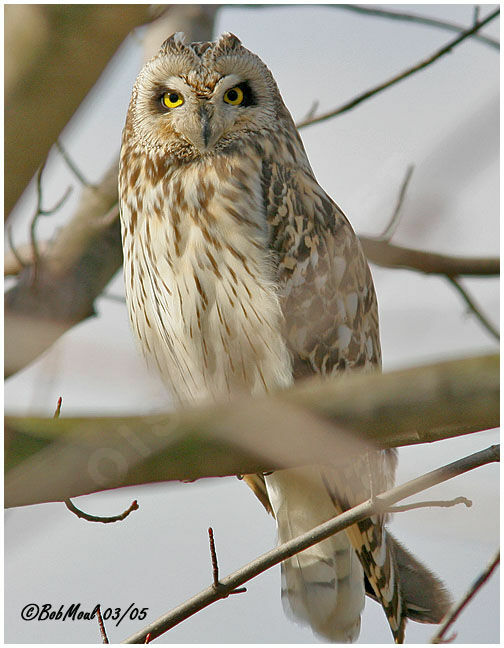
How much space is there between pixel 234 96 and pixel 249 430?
6.14 ft

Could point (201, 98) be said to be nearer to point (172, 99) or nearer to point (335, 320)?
point (172, 99)

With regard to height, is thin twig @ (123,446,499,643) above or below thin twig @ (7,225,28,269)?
below

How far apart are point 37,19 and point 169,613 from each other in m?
1.43

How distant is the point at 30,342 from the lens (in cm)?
171

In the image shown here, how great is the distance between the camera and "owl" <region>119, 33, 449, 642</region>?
240cm

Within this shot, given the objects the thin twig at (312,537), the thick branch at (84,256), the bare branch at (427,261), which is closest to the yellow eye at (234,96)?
the thick branch at (84,256)

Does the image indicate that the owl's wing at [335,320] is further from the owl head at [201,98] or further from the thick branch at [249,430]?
the thick branch at [249,430]

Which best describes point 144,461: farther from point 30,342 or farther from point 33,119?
point 30,342

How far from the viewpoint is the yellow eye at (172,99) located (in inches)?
101

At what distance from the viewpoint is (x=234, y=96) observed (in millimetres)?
2611

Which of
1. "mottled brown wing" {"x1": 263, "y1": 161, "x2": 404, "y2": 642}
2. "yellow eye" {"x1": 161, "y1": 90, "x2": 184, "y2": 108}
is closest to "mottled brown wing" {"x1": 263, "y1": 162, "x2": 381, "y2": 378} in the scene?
"mottled brown wing" {"x1": 263, "y1": 161, "x2": 404, "y2": 642}

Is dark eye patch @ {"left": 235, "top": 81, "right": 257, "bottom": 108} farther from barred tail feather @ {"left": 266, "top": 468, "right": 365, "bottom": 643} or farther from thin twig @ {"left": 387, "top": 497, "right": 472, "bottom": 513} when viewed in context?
thin twig @ {"left": 387, "top": 497, "right": 472, "bottom": 513}

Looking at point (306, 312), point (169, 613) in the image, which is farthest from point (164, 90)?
point (169, 613)

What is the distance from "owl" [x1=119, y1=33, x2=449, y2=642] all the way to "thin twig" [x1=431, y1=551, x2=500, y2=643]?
439mm
